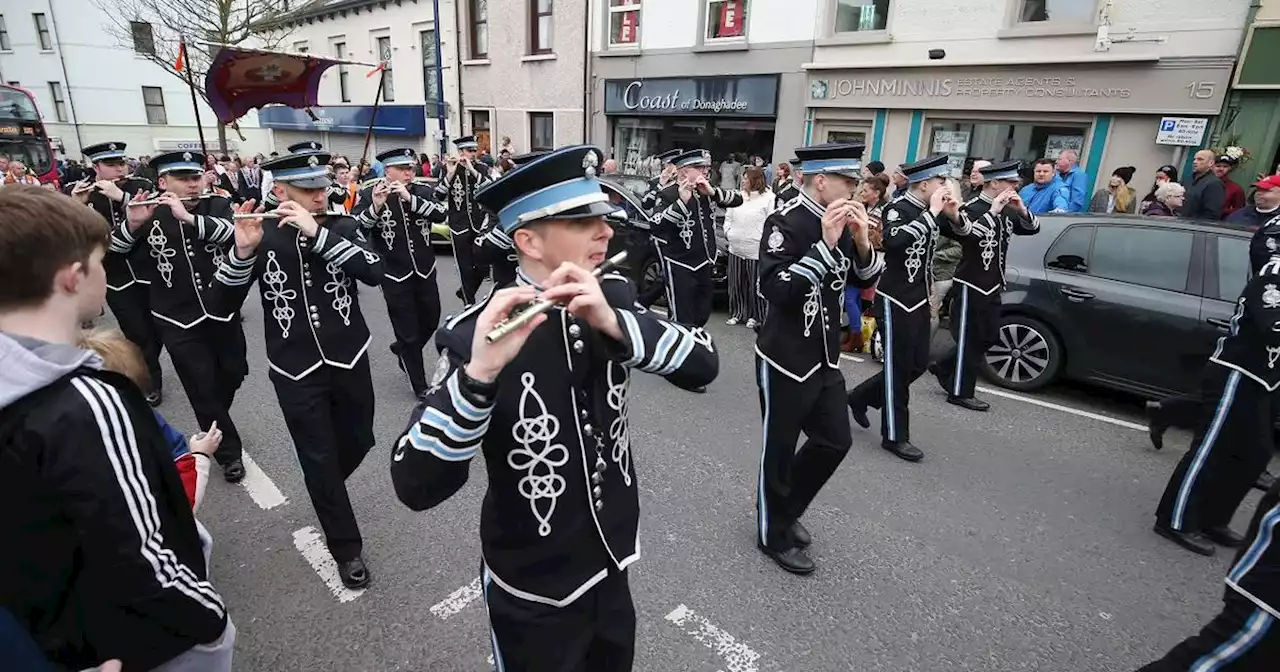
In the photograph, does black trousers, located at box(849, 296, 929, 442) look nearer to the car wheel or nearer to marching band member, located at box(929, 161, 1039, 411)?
marching band member, located at box(929, 161, 1039, 411)

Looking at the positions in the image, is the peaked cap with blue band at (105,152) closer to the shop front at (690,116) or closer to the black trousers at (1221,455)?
the black trousers at (1221,455)

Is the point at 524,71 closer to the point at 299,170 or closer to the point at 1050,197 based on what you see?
the point at 1050,197

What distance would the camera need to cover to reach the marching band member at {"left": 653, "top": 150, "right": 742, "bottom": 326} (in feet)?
22.2

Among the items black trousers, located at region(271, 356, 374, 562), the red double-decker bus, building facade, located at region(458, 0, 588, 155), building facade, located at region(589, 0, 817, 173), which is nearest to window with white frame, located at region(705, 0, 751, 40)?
building facade, located at region(589, 0, 817, 173)

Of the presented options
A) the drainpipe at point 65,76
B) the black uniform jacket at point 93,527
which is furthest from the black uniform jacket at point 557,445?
the drainpipe at point 65,76

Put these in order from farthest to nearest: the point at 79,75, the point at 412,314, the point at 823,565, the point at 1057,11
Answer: the point at 79,75, the point at 1057,11, the point at 412,314, the point at 823,565

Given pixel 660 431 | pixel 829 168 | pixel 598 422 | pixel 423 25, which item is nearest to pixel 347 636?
pixel 598 422

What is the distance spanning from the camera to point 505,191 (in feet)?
5.67

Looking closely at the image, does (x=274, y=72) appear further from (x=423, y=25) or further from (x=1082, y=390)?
(x=423, y=25)

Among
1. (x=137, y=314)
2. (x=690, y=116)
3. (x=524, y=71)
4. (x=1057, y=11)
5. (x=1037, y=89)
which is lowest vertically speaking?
(x=137, y=314)

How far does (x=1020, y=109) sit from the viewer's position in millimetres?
10523

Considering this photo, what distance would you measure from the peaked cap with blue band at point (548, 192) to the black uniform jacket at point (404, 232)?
4.39 m

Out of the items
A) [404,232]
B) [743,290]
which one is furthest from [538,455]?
[743,290]

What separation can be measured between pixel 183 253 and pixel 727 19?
1253 cm
